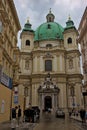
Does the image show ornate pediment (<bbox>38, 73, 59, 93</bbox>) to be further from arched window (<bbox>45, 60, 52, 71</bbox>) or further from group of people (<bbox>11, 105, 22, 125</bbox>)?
group of people (<bbox>11, 105, 22, 125</bbox>)

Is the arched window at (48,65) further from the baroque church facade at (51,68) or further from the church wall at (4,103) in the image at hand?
the church wall at (4,103)

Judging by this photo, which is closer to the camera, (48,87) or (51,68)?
(48,87)

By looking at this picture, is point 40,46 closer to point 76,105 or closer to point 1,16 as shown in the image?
point 76,105

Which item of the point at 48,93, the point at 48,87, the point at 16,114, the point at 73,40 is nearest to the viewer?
the point at 16,114

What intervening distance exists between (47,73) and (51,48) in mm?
8930

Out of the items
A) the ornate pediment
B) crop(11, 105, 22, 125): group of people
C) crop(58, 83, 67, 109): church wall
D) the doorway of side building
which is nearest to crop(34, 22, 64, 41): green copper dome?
the ornate pediment

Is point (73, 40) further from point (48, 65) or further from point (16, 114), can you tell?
point (16, 114)

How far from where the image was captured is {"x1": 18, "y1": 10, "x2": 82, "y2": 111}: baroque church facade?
58.1 meters

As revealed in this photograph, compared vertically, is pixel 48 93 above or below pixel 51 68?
below

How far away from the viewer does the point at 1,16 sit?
1018 inches

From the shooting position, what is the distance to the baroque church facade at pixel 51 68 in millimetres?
58094

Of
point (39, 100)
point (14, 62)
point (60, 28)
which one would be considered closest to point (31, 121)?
point (14, 62)

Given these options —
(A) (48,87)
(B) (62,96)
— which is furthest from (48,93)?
(B) (62,96)

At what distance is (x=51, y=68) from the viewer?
62750 millimetres
